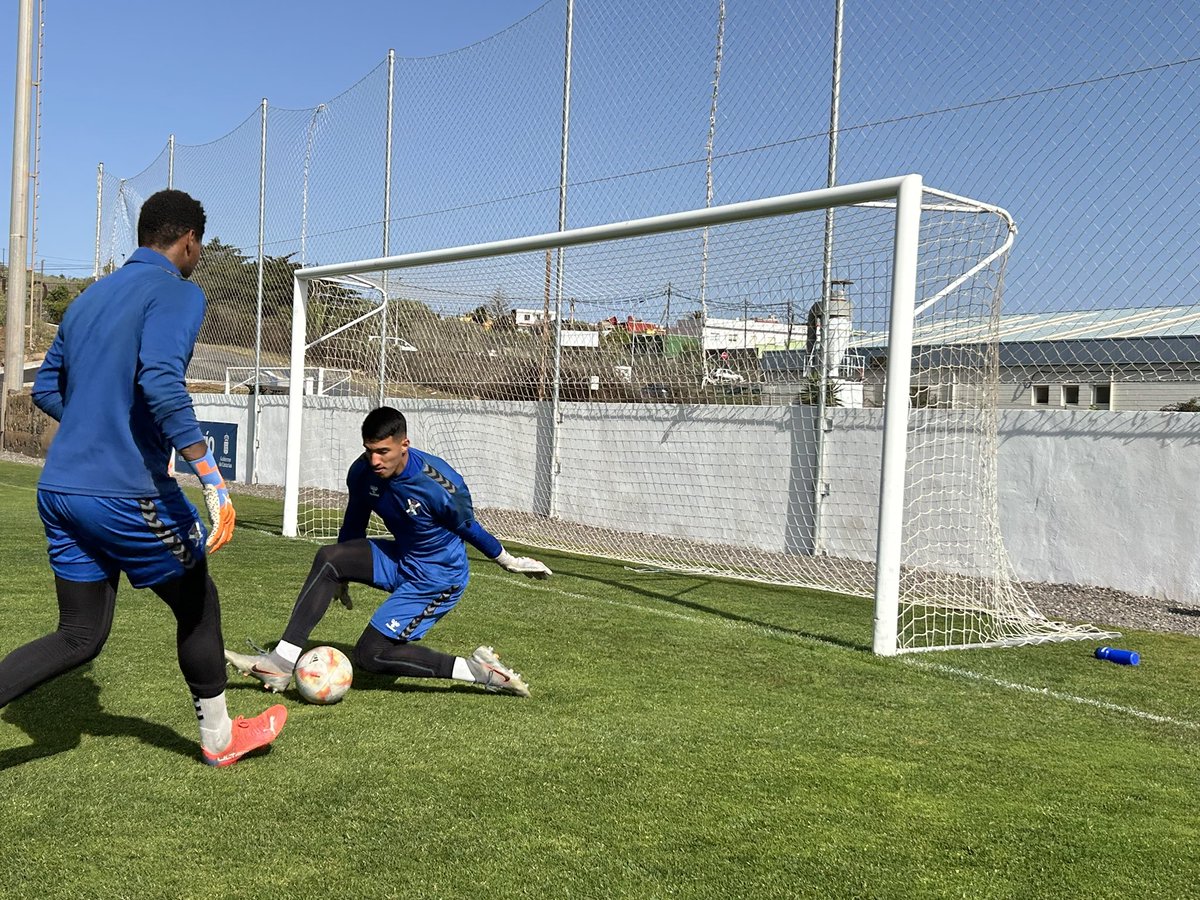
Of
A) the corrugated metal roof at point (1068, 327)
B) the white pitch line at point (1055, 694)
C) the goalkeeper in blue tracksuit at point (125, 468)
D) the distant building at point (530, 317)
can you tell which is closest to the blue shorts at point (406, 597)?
the goalkeeper in blue tracksuit at point (125, 468)

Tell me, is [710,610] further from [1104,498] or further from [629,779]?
[629,779]

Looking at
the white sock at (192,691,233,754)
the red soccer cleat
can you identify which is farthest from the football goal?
the white sock at (192,691,233,754)

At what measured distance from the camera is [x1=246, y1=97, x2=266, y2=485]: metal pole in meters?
19.0

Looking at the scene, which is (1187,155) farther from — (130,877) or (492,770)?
(130,877)

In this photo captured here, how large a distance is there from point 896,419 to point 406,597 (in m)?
3.00

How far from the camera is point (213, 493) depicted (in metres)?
3.68

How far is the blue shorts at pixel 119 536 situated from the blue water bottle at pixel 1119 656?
204 inches

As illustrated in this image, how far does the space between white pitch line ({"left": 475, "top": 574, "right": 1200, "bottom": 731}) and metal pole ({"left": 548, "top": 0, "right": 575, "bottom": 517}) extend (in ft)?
15.6

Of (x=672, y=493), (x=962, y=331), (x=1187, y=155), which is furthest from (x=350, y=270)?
(x=1187, y=155)

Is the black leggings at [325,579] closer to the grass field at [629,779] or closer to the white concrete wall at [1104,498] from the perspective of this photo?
the grass field at [629,779]

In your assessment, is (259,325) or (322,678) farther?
(259,325)

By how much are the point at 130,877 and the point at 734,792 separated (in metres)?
1.90

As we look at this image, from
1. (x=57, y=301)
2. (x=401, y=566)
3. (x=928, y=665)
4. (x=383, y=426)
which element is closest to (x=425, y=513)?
(x=401, y=566)

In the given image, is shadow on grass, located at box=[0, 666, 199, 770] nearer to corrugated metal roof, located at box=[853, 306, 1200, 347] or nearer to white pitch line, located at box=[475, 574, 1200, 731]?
white pitch line, located at box=[475, 574, 1200, 731]
